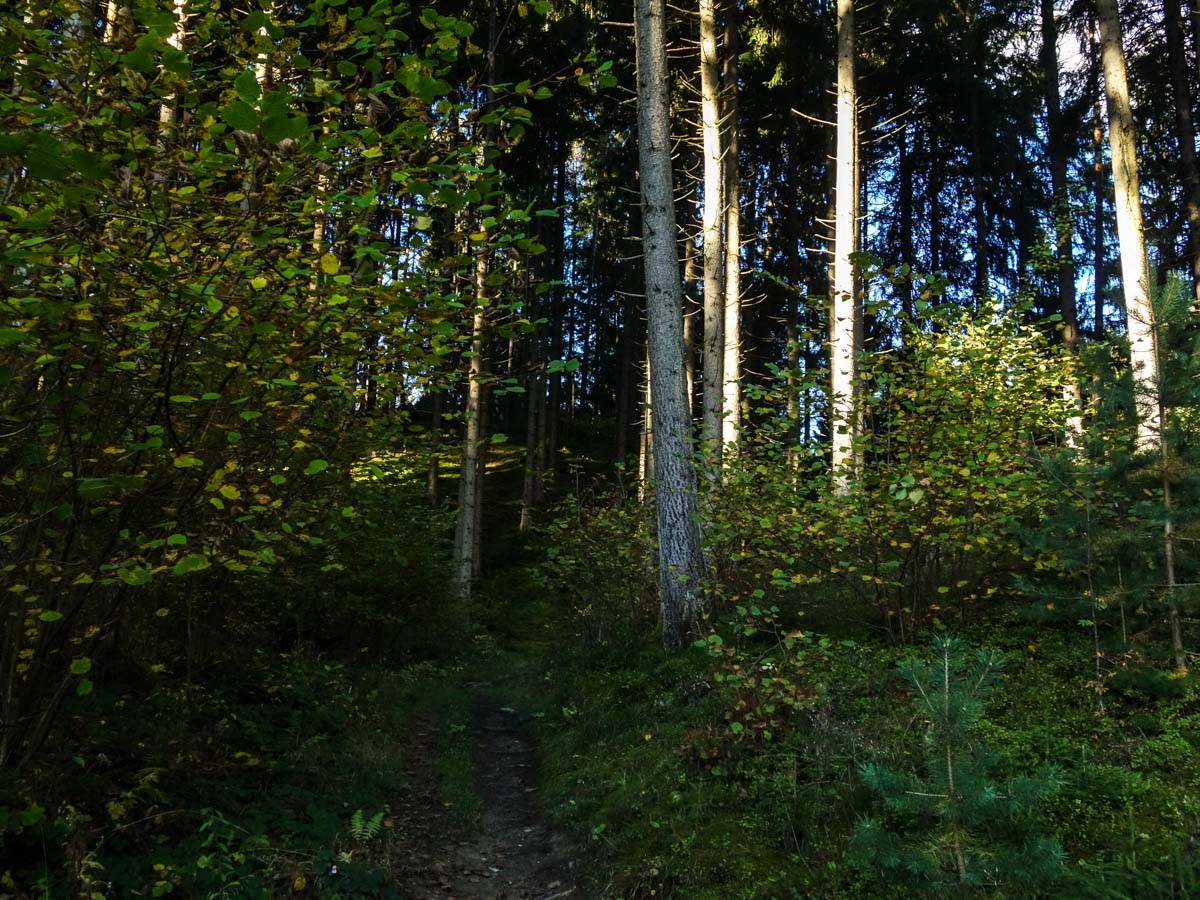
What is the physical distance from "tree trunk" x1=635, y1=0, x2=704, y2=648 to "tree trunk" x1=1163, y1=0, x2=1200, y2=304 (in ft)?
39.7

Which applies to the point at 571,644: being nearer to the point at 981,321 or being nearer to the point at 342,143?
the point at 981,321

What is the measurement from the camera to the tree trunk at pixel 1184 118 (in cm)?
1449

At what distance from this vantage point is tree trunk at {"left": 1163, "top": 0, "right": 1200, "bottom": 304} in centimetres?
1449

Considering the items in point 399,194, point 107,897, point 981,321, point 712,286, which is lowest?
point 107,897

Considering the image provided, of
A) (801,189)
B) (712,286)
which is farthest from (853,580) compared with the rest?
(801,189)

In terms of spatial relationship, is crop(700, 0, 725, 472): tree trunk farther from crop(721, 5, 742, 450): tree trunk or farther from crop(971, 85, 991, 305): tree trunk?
crop(971, 85, 991, 305): tree trunk

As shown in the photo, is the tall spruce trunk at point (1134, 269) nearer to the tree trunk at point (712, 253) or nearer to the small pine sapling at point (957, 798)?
the small pine sapling at point (957, 798)

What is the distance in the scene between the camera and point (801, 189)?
2473 cm

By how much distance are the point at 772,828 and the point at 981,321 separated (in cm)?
793

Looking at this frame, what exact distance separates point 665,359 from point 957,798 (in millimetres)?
5996

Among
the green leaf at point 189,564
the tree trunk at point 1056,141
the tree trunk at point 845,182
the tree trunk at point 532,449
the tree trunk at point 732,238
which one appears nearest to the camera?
the green leaf at point 189,564

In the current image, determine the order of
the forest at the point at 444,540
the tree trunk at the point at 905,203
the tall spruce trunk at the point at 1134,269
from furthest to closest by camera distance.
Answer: the tree trunk at the point at 905,203, the tall spruce trunk at the point at 1134,269, the forest at the point at 444,540

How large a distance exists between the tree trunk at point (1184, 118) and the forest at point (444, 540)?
743 centimetres

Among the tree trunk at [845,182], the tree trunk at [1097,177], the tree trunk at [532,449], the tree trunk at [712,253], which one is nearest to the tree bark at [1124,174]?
the tree trunk at [845,182]
